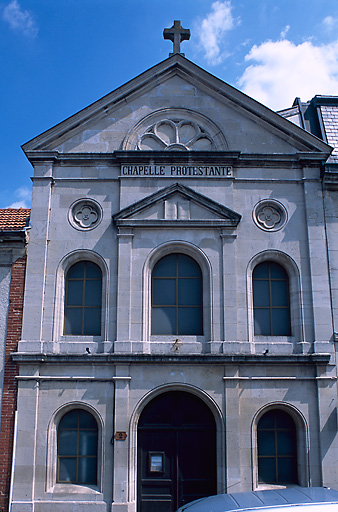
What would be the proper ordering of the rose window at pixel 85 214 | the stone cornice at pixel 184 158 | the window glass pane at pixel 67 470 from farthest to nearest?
the stone cornice at pixel 184 158, the rose window at pixel 85 214, the window glass pane at pixel 67 470

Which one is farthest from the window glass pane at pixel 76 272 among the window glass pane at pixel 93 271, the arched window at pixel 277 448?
the arched window at pixel 277 448

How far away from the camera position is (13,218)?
623 inches

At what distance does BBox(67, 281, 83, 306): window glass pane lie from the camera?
1476 centimetres

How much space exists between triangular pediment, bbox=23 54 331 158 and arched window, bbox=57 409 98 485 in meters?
7.20

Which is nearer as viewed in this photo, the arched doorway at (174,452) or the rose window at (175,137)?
the arched doorway at (174,452)

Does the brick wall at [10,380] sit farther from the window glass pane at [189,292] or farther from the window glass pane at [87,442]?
the window glass pane at [189,292]

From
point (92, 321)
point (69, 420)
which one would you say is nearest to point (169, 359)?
point (92, 321)

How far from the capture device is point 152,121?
15859 millimetres

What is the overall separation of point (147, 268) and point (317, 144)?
5.89 metres

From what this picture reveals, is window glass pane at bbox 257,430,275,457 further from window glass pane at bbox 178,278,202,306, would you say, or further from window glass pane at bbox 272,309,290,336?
window glass pane at bbox 178,278,202,306

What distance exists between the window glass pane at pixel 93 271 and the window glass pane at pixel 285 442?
6178 millimetres

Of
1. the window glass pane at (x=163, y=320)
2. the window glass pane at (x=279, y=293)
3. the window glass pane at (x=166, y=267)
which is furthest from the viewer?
the window glass pane at (x=166, y=267)

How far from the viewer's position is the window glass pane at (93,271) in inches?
588

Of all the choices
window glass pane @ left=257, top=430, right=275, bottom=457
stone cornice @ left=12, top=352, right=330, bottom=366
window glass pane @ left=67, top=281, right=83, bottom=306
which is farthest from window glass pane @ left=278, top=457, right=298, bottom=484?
window glass pane @ left=67, top=281, right=83, bottom=306
